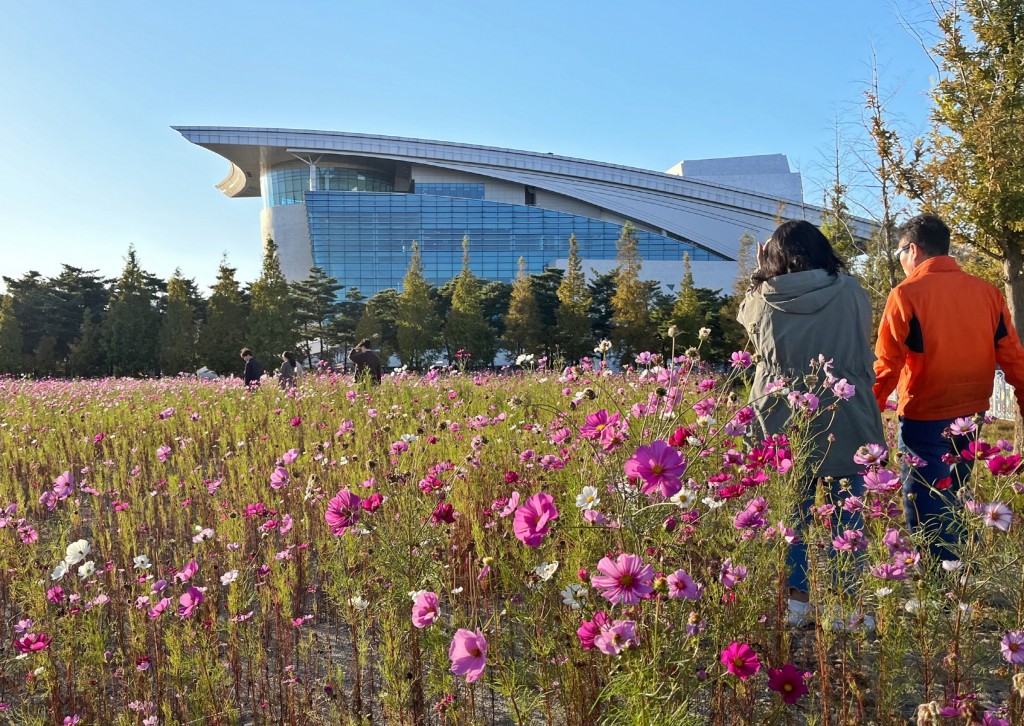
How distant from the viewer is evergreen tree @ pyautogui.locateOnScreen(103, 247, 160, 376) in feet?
97.5

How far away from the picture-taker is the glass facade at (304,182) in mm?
59531

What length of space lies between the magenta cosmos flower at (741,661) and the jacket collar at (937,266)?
2.05 meters

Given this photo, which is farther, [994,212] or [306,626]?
[994,212]

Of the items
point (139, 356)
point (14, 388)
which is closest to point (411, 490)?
point (14, 388)

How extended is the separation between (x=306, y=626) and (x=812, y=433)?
2171 mm

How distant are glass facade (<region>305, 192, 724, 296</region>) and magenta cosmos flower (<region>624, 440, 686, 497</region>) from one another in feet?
172

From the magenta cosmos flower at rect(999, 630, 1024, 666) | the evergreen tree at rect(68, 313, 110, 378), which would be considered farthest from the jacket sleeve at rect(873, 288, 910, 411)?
the evergreen tree at rect(68, 313, 110, 378)

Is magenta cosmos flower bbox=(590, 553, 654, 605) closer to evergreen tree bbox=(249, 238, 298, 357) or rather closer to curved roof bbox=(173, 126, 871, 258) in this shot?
evergreen tree bbox=(249, 238, 298, 357)

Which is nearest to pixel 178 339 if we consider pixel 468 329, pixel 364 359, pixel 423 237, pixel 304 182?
pixel 468 329

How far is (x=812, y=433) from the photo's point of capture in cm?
260

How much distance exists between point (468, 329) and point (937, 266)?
29.1 m

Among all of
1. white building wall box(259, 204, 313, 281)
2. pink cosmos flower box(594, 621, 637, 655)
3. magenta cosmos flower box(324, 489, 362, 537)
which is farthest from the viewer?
white building wall box(259, 204, 313, 281)

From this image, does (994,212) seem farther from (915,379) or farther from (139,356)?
(139,356)

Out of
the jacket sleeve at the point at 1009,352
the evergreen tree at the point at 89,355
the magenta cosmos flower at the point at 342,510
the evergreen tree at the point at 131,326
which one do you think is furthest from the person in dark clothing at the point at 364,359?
the evergreen tree at the point at 89,355
